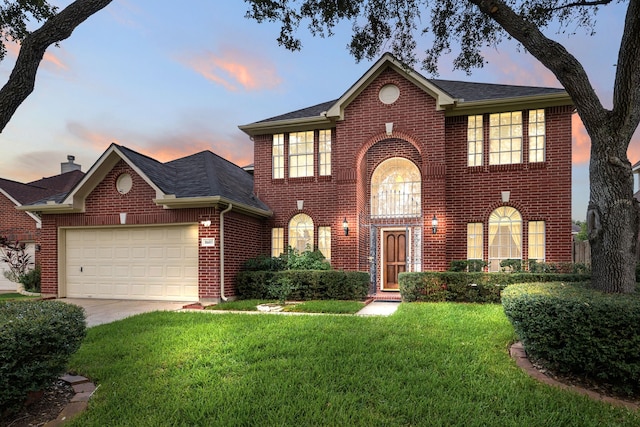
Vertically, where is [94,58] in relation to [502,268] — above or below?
above

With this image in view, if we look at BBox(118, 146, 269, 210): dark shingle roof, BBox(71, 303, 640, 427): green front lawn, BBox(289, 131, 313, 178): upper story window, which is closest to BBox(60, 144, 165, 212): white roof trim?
BBox(118, 146, 269, 210): dark shingle roof

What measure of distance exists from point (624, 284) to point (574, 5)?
5623mm

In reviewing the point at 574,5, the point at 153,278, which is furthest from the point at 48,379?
the point at 574,5

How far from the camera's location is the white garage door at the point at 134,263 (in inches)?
437

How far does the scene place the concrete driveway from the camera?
335 inches

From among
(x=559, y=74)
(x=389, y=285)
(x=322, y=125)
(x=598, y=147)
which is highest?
(x=322, y=125)

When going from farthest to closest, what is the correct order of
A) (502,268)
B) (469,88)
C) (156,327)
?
(469,88) → (502,268) → (156,327)

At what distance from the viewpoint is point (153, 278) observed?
11.4 m

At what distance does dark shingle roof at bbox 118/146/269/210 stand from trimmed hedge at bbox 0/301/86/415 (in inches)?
261

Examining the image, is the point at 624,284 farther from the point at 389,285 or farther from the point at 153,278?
the point at 153,278

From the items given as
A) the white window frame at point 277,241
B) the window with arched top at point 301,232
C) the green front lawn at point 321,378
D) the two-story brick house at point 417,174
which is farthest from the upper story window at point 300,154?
the green front lawn at point 321,378

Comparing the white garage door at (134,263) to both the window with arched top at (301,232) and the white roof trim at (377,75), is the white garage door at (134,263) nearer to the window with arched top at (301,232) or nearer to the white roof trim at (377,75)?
the window with arched top at (301,232)

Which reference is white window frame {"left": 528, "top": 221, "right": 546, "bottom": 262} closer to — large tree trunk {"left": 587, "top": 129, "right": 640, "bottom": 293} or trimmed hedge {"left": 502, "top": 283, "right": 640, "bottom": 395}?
large tree trunk {"left": 587, "top": 129, "right": 640, "bottom": 293}

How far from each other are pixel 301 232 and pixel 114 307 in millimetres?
6171
